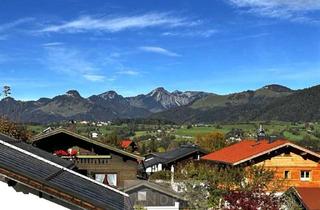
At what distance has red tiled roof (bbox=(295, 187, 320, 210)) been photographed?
28477 mm

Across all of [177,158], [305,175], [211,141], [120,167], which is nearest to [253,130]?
[211,141]

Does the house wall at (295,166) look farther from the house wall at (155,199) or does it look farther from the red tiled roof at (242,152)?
the house wall at (155,199)

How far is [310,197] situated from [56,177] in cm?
2365

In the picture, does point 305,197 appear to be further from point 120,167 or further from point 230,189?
point 120,167

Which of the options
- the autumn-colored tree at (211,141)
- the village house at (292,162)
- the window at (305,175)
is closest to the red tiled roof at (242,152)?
the village house at (292,162)

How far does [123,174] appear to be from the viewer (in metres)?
32.4

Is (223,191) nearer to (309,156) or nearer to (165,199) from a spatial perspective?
(165,199)

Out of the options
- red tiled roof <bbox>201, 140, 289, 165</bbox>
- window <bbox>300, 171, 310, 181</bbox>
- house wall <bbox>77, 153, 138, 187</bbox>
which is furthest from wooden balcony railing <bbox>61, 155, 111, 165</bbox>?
window <bbox>300, 171, 310, 181</bbox>

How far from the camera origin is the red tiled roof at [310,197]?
28.5 m

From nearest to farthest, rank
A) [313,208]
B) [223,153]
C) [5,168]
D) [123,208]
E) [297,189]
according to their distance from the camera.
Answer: [5,168] → [123,208] → [313,208] → [297,189] → [223,153]

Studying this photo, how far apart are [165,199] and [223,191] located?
199 inches

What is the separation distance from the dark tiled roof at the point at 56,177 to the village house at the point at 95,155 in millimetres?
21093

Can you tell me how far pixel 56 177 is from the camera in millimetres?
8562

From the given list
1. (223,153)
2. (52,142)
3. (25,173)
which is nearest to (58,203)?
(25,173)
